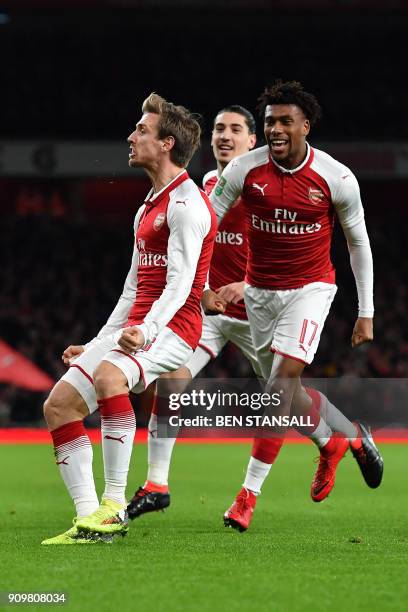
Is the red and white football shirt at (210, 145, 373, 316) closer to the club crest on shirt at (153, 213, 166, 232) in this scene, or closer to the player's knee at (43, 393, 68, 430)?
the club crest on shirt at (153, 213, 166, 232)

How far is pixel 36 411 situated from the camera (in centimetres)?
1762

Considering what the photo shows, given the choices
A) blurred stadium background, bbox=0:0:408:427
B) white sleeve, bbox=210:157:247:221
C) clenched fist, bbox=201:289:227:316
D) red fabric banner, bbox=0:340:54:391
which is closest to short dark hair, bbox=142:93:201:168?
white sleeve, bbox=210:157:247:221

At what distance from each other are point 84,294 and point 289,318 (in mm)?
16020

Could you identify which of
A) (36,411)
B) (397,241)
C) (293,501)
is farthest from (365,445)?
(397,241)

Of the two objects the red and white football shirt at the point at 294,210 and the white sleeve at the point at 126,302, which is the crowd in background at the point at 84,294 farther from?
the white sleeve at the point at 126,302

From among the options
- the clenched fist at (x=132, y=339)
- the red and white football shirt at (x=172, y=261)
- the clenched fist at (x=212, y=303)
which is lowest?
the clenched fist at (x=132, y=339)

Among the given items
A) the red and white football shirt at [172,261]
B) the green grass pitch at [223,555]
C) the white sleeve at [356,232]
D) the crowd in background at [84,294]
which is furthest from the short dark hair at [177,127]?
the crowd in background at [84,294]

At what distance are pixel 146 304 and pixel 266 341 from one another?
1.21 m

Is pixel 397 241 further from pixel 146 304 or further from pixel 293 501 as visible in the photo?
pixel 146 304

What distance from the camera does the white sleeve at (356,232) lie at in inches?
239

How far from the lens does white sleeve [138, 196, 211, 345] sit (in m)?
5.16

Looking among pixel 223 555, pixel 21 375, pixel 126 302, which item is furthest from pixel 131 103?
pixel 223 555

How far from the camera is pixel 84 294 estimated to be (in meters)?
22.0

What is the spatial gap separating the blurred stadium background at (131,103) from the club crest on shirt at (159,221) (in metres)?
15.7
